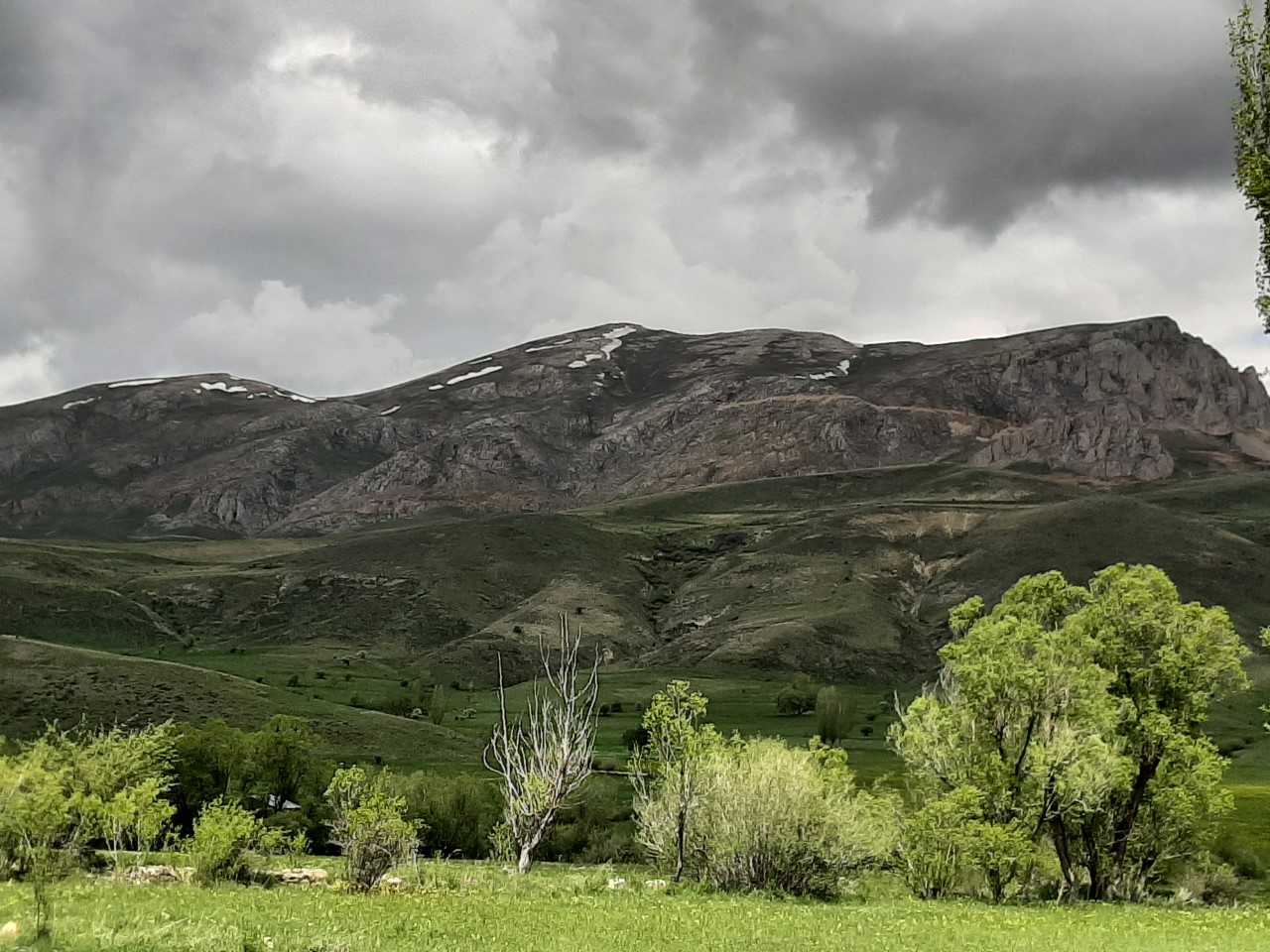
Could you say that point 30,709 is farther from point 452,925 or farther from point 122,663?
point 452,925

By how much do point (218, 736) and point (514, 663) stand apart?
4330 inches

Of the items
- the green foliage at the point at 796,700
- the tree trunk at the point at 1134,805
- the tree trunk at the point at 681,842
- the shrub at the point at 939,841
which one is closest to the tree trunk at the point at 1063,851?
the tree trunk at the point at 1134,805

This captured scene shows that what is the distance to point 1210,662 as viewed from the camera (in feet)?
139

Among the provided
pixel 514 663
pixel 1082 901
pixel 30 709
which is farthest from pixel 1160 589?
pixel 514 663

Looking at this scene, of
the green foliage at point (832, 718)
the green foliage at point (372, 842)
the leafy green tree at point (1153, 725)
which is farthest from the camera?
the green foliage at point (832, 718)

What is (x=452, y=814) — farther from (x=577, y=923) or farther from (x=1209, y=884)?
(x=577, y=923)

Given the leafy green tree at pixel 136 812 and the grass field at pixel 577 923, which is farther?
the leafy green tree at pixel 136 812

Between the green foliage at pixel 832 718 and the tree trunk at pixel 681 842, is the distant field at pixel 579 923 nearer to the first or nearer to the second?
the tree trunk at pixel 681 842

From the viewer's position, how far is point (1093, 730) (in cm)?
3947

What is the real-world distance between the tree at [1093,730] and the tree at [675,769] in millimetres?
8144

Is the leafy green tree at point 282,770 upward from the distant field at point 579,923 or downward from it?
downward

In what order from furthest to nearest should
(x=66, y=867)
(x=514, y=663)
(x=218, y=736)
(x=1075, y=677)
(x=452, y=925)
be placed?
(x=514, y=663), (x=218, y=736), (x=1075, y=677), (x=66, y=867), (x=452, y=925)

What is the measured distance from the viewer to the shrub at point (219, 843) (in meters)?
37.6

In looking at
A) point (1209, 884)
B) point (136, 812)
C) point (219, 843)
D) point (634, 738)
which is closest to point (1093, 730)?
point (1209, 884)
